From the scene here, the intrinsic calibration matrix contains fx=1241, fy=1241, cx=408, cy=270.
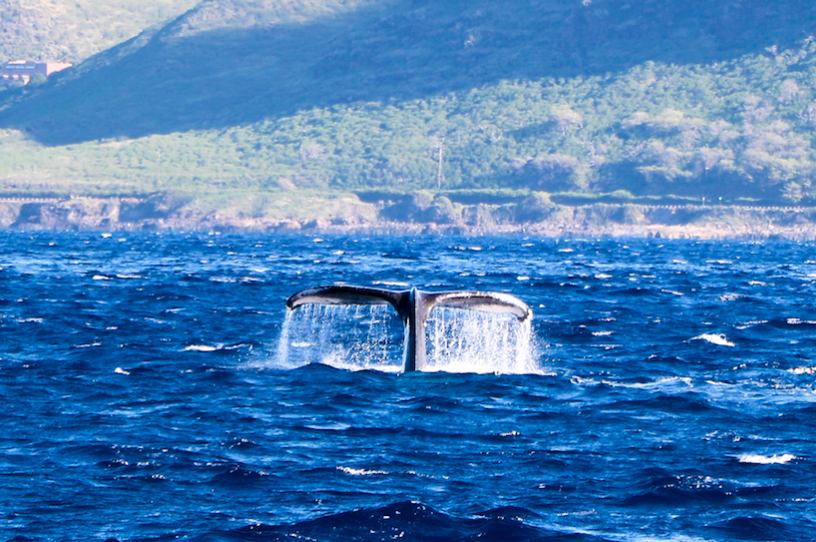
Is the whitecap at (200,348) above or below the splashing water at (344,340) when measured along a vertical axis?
above

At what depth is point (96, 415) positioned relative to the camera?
21.2 meters

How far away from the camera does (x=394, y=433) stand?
20.2 meters

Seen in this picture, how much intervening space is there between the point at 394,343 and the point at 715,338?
886cm

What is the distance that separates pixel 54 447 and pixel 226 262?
2354 inches

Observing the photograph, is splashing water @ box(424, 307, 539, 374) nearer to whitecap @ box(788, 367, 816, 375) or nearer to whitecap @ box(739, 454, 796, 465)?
whitecap @ box(788, 367, 816, 375)

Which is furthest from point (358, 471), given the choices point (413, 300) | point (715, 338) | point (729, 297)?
point (729, 297)

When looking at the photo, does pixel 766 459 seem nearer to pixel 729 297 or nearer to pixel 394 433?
pixel 394 433

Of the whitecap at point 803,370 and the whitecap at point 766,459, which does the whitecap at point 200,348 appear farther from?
the whitecap at point 766,459

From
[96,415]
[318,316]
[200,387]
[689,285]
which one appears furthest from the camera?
[689,285]

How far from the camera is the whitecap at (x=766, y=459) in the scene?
1833 cm

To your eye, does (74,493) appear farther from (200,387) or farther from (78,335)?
(78,335)

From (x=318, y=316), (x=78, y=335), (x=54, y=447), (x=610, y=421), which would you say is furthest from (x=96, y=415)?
(x=318, y=316)

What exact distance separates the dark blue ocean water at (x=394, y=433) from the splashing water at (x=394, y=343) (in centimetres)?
23

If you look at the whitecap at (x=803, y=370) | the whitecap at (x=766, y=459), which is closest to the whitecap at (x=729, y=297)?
the whitecap at (x=803, y=370)
